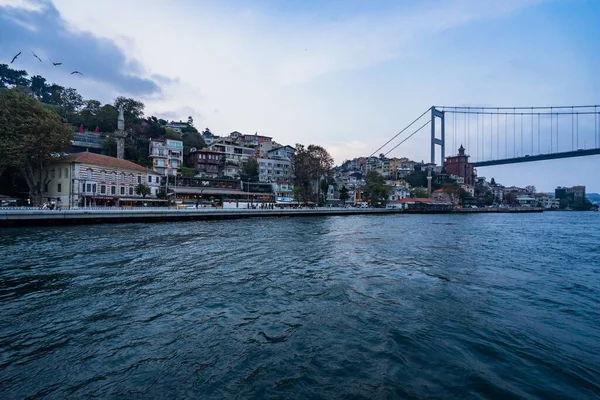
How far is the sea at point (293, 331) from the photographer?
4.32 meters

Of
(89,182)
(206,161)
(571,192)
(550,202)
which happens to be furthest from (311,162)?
(571,192)

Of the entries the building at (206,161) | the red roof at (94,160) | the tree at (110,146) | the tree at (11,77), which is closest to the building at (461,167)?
the building at (206,161)

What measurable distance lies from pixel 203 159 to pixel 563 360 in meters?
62.8

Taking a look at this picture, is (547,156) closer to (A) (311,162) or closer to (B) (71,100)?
(A) (311,162)

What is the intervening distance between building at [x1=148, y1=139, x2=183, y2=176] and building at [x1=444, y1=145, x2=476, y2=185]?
97.9 metres

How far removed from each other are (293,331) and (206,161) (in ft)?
198

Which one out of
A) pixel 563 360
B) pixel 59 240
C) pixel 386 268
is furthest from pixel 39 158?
pixel 563 360

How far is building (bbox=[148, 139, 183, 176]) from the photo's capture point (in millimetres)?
53188

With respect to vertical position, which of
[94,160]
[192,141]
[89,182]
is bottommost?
[89,182]

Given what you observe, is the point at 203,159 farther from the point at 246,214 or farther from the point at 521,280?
the point at 521,280

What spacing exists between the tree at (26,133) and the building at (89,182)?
8.44 ft

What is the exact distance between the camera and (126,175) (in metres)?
42.7

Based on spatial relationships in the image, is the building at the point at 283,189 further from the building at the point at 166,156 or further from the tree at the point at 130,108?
the tree at the point at 130,108

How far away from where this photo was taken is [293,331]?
19.6 ft
